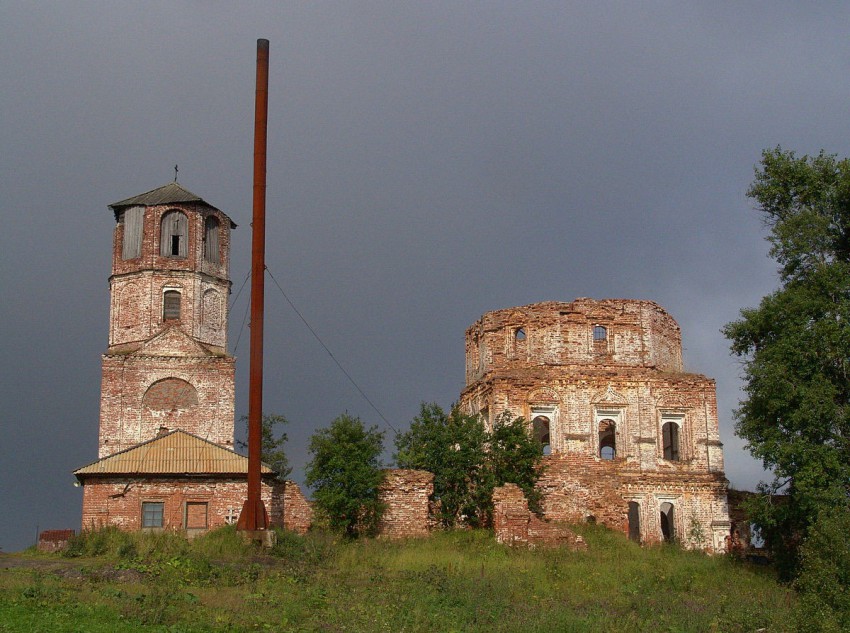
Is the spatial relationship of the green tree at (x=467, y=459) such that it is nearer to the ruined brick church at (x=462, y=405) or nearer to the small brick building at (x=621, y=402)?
the ruined brick church at (x=462, y=405)

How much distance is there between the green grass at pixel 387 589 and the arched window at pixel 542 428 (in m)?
6.19

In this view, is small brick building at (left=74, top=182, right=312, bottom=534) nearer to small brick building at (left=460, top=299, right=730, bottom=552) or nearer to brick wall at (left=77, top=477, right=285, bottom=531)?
brick wall at (left=77, top=477, right=285, bottom=531)

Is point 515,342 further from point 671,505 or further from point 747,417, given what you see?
point 747,417

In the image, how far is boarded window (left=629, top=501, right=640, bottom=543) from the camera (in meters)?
33.0

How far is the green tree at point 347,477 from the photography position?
26359 millimetres

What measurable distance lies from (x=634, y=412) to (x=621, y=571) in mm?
10305

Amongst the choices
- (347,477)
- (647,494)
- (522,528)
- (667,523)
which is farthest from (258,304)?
(667,523)

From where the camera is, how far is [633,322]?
34.2 metres

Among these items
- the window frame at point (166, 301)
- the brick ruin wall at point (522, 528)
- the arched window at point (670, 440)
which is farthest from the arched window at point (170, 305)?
the arched window at point (670, 440)

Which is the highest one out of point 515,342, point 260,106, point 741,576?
point 260,106

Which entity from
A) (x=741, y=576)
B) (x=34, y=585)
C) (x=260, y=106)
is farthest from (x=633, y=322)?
(x=34, y=585)

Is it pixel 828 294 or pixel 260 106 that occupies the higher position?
pixel 260 106

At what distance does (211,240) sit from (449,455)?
33.6 feet

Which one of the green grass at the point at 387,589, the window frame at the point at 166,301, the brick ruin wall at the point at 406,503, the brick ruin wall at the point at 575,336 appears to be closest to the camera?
the green grass at the point at 387,589
